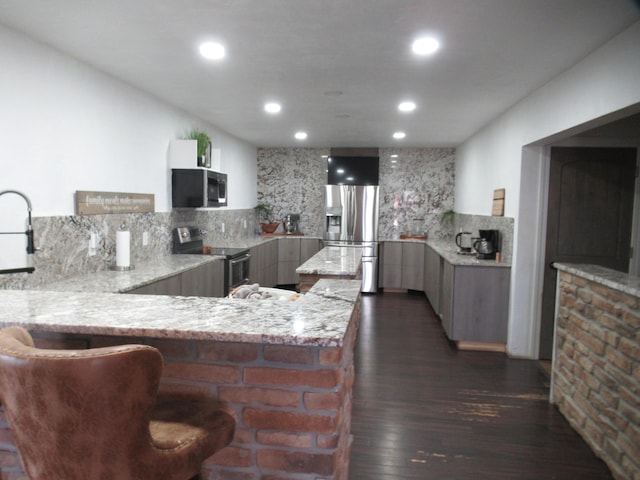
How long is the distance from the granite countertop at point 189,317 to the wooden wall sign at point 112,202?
159cm

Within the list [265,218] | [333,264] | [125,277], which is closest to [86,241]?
[125,277]

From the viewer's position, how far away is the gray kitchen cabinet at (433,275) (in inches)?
225

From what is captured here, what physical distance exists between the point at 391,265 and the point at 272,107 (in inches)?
145

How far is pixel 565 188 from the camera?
4.21 m

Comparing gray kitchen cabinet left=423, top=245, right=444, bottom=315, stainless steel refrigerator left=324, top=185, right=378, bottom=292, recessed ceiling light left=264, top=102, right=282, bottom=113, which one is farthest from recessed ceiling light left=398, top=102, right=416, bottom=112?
stainless steel refrigerator left=324, top=185, right=378, bottom=292

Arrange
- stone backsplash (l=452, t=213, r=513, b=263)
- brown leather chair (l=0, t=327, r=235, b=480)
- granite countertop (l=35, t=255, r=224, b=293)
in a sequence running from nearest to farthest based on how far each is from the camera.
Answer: brown leather chair (l=0, t=327, r=235, b=480) → granite countertop (l=35, t=255, r=224, b=293) → stone backsplash (l=452, t=213, r=513, b=263)

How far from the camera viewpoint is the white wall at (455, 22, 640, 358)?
2.60m

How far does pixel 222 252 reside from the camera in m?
5.14

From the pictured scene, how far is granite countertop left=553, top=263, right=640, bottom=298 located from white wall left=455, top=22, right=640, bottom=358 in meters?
0.97

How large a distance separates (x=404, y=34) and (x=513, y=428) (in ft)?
8.47

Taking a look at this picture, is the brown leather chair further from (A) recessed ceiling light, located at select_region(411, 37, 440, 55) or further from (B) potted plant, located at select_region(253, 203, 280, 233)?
(B) potted plant, located at select_region(253, 203, 280, 233)

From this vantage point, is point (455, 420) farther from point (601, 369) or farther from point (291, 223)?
point (291, 223)

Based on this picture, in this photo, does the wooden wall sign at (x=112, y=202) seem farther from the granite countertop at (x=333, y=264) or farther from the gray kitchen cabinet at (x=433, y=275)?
the gray kitchen cabinet at (x=433, y=275)

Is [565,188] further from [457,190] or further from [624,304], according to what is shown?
[457,190]
